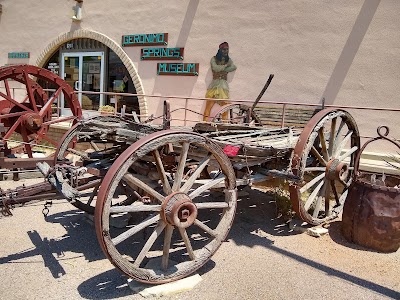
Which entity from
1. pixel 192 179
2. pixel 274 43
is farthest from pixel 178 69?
pixel 192 179

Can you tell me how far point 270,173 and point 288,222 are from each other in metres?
1.09

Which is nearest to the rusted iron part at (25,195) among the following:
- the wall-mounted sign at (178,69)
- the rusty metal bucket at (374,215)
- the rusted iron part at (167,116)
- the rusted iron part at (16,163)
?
the rusted iron part at (167,116)

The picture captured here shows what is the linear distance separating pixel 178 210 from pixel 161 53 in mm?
6762

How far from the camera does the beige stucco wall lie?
6492 millimetres

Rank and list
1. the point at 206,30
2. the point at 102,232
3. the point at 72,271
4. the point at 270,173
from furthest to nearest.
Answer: the point at 206,30, the point at 270,173, the point at 72,271, the point at 102,232

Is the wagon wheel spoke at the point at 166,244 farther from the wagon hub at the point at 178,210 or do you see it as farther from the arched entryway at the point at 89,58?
the arched entryway at the point at 89,58

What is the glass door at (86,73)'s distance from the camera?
10922 millimetres

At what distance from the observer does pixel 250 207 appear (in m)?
5.47

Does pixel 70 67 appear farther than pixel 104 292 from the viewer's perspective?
Yes

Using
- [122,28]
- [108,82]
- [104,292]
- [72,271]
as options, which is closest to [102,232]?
[104,292]

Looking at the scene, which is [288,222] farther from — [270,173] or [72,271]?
[72,271]

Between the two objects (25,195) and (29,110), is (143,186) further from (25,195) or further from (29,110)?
(29,110)

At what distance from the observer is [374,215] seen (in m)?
4.02

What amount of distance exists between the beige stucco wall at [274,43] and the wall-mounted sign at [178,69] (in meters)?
0.12
